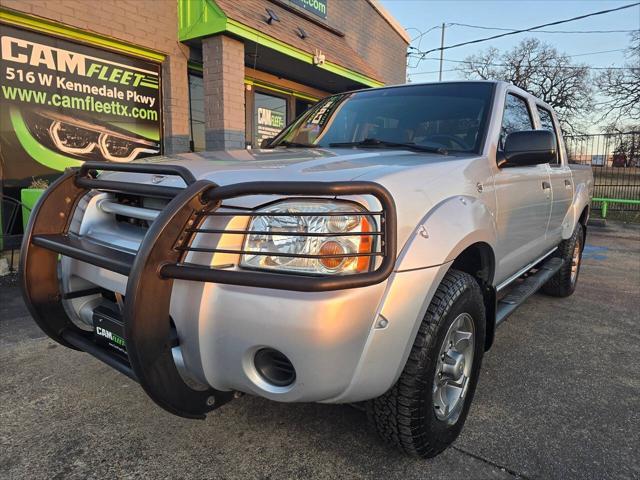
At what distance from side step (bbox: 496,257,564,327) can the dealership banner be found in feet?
18.5

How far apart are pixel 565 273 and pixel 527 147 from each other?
2632mm

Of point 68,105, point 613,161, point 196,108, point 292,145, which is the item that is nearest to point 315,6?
point 196,108

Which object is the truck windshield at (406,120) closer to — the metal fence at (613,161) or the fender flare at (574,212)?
the fender flare at (574,212)

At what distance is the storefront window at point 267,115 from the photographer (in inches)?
395

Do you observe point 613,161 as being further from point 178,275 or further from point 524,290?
point 178,275

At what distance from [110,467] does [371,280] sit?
150 cm

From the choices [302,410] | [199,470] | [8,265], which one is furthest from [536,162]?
[8,265]

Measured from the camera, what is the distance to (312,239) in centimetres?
165

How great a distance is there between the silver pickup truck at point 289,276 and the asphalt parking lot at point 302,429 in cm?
28

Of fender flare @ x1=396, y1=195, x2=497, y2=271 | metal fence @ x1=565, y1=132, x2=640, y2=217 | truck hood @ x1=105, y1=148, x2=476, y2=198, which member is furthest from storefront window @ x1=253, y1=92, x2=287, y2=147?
metal fence @ x1=565, y1=132, x2=640, y2=217

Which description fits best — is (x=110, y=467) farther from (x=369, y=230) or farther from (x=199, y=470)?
(x=369, y=230)

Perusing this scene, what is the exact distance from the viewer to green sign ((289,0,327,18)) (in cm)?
951

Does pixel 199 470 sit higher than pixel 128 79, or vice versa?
pixel 128 79

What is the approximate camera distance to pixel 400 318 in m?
1.71
